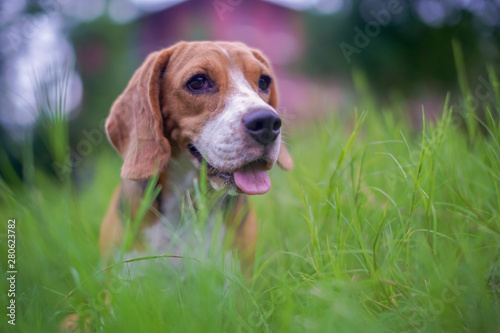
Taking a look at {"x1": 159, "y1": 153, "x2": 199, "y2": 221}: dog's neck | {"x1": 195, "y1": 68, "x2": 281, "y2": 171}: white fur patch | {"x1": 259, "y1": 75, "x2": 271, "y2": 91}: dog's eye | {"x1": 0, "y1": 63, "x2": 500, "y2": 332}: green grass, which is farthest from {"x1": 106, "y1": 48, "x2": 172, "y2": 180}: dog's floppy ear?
{"x1": 259, "y1": 75, "x2": 271, "y2": 91}: dog's eye

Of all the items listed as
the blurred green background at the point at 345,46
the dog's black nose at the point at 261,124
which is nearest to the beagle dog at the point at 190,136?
the dog's black nose at the point at 261,124

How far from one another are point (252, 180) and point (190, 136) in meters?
0.49

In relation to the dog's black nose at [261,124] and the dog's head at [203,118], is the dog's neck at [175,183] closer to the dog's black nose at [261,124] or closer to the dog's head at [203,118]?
the dog's head at [203,118]

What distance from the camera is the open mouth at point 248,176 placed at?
88.0 inches

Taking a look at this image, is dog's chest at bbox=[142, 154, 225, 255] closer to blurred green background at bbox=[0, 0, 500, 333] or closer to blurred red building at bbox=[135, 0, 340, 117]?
blurred green background at bbox=[0, 0, 500, 333]

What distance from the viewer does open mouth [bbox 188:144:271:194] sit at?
2.24m

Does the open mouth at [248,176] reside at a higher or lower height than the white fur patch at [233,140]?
lower

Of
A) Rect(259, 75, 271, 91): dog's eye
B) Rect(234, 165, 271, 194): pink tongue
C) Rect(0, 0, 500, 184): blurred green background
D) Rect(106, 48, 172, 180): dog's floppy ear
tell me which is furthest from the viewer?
Rect(0, 0, 500, 184): blurred green background

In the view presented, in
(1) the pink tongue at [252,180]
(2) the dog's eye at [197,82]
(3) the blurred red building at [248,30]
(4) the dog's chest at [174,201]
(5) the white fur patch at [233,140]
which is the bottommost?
(3) the blurred red building at [248,30]

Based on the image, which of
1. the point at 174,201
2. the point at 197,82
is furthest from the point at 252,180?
the point at 197,82

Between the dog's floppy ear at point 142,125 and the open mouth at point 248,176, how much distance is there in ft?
1.07

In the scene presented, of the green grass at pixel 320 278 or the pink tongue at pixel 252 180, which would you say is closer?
the green grass at pixel 320 278

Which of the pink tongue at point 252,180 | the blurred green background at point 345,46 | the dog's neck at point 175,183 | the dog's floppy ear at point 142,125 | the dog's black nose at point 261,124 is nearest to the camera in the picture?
the dog's black nose at point 261,124

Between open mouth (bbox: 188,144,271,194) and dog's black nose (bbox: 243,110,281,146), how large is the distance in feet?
0.66
